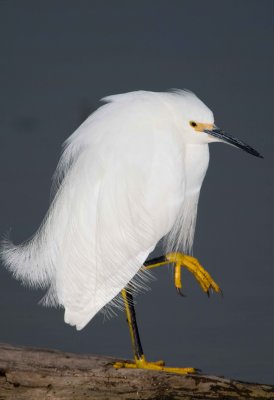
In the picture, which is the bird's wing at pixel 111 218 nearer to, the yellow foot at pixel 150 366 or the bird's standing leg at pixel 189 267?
the bird's standing leg at pixel 189 267

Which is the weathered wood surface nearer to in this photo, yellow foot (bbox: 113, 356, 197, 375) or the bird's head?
yellow foot (bbox: 113, 356, 197, 375)

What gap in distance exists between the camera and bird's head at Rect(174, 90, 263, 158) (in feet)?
8.82

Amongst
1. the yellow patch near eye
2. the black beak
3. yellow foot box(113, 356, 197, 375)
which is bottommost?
yellow foot box(113, 356, 197, 375)

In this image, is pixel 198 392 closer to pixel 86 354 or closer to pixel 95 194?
pixel 86 354

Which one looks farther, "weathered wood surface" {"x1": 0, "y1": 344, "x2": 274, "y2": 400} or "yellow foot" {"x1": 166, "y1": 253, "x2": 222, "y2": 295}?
"yellow foot" {"x1": 166, "y1": 253, "x2": 222, "y2": 295}

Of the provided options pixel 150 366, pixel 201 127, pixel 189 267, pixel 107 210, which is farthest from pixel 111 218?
pixel 150 366

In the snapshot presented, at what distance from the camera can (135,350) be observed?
2.68m

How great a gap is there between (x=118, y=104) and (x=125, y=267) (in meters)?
0.80

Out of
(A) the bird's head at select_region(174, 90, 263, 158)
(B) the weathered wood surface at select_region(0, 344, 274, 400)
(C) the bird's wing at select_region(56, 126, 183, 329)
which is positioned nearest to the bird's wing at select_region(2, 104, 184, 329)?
(C) the bird's wing at select_region(56, 126, 183, 329)

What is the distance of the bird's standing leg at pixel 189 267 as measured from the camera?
108 inches

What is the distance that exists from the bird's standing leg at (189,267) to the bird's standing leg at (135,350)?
0.22 meters

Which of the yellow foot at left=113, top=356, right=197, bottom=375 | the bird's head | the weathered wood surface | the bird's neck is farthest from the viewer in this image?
the bird's neck

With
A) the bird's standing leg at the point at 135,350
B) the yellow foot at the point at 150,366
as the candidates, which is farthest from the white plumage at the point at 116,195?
the yellow foot at the point at 150,366

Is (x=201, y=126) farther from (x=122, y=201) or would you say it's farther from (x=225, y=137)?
(x=122, y=201)
